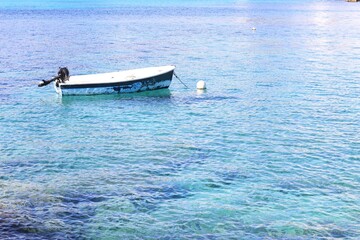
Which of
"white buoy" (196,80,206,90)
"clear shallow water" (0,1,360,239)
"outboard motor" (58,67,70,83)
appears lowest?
"clear shallow water" (0,1,360,239)

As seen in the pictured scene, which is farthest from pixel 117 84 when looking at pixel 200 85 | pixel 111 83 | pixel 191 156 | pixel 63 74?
pixel 191 156

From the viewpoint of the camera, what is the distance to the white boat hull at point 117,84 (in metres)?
35.6

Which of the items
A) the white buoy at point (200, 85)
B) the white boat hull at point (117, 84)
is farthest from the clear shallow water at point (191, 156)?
the white boat hull at point (117, 84)

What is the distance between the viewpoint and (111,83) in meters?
35.8

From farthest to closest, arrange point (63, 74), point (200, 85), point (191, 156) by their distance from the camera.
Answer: point (200, 85) < point (63, 74) < point (191, 156)

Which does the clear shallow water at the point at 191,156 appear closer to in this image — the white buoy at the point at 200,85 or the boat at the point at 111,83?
the white buoy at the point at 200,85

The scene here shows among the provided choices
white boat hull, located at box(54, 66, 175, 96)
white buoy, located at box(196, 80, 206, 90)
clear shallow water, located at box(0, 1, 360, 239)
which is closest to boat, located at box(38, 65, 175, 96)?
white boat hull, located at box(54, 66, 175, 96)

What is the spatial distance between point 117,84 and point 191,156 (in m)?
13.7

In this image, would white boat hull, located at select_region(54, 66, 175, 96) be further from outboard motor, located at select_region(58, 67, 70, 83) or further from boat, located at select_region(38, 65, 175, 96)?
outboard motor, located at select_region(58, 67, 70, 83)

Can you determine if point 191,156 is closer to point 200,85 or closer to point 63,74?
point 200,85

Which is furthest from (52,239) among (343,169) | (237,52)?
(237,52)

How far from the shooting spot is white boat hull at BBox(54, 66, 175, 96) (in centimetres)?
3559

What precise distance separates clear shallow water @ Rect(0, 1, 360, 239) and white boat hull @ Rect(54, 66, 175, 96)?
67 centimetres

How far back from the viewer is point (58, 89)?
35781 millimetres
